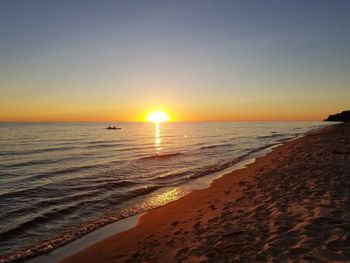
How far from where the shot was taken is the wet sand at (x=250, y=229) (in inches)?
232

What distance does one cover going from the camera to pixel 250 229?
731cm

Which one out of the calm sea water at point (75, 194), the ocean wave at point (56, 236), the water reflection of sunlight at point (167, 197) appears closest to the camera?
the ocean wave at point (56, 236)

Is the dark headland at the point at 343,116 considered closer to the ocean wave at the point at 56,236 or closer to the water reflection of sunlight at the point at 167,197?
the water reflection of sunlight at the point at 167,197

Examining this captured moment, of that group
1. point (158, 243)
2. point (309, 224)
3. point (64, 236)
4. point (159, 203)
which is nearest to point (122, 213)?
point (159, 203)

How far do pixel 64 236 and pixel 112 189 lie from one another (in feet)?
22.1

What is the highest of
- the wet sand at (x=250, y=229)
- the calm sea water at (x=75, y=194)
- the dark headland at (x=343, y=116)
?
the dark headland at (x=343, y=116)

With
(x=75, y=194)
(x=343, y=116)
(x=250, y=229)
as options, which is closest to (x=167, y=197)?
(x=75, y=194)

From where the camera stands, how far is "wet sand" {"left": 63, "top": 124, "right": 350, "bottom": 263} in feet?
19.3

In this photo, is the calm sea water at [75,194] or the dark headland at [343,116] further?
the dark headland at [343,116]

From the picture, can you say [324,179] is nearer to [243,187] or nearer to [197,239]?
[243,187]

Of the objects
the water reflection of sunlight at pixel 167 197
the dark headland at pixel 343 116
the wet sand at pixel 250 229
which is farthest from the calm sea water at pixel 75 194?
the dark headland at pixel 343 116

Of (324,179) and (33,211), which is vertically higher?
(324,179)

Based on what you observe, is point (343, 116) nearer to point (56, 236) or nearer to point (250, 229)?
point (250, 229)

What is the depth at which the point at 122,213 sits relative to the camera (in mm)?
12055
